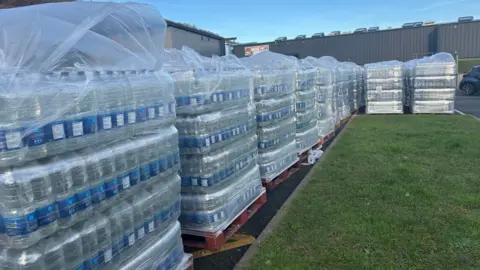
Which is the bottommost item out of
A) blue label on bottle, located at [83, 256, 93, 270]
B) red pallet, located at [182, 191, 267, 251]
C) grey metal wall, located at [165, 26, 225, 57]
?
red pallet, located at [182, 191, 267, 251]

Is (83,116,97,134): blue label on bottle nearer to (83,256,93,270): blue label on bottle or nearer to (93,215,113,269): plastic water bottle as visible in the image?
(93,215,113,269): plastic water bottle

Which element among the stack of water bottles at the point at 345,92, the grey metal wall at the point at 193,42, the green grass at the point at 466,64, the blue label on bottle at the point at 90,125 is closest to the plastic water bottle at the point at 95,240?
the blue label on bottle at the point at 90,125

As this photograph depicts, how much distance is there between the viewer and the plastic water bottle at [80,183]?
259 cm

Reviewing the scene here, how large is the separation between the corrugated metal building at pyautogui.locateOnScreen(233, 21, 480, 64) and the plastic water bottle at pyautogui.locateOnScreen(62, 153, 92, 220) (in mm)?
37481

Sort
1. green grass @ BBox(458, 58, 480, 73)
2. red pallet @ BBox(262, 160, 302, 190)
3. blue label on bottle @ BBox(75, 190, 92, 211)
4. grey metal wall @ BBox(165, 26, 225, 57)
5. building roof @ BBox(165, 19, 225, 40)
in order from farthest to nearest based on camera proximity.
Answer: green grass @ BBox(458, 58, 480, 73), building roof @ BBox(165, 19, 225, 40), grey metal wall @ BBox(165, 26, 225, 57), red pallet @ BBox(262, 160, 302, 190), blue label on bottle @ BBox(75, 190, 92, 211)

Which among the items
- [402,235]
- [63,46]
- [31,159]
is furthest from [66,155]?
[402,235]

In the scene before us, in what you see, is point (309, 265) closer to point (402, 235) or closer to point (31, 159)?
point (402, 235)

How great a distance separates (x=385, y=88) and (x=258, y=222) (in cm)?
1226

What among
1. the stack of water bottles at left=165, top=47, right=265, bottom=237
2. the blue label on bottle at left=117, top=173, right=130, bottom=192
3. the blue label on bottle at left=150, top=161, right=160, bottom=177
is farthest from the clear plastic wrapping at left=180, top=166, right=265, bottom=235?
the blue label on bottle at left=117, top=173, right=130, bottom=192

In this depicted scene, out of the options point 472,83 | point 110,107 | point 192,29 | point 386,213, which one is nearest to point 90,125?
point 110,107

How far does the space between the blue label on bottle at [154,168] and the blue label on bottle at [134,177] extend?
7.4 inches

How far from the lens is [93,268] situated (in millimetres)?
2777

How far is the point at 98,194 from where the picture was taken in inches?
111

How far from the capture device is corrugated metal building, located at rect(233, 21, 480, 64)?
34509mm
